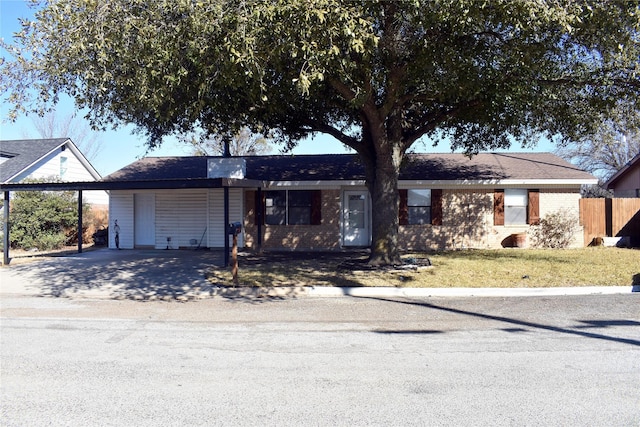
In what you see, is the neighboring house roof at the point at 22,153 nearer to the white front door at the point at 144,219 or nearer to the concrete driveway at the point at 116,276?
the white front door at the point at 144,219

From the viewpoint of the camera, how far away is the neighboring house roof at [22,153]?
2330 cm

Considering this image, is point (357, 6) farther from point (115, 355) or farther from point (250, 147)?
point (250, 147)

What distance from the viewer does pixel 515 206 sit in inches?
747

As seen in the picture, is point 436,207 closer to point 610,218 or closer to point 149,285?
point 610,218

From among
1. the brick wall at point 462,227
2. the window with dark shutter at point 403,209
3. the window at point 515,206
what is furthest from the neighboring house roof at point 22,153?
the window at point 515,206

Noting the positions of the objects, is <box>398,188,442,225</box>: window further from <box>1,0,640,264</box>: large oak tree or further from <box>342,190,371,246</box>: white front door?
<box>1,0,640,264</box>: large oak tree

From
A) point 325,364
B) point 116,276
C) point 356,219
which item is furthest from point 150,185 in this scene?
point 325,364

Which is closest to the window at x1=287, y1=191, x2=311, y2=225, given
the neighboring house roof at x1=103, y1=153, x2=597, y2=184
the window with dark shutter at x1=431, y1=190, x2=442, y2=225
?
the neighboring house roof at x1=103, y1=153, x2=597, y2=184

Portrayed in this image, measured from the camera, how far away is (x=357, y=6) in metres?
9.31

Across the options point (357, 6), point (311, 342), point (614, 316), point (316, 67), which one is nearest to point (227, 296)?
point (311, 342)

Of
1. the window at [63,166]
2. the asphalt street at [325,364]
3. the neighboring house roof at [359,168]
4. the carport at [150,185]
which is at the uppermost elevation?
the window at [63,166]

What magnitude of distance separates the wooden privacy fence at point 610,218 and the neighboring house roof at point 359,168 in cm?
138

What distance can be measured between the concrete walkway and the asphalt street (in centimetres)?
118

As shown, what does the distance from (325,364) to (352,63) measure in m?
5.94
